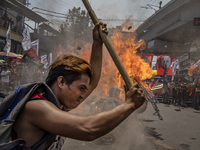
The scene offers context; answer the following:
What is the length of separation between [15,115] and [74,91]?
16.8 inches

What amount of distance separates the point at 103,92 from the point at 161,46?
20.5 meters

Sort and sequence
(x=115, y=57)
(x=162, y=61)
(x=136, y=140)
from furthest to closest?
(x=162, y=61) → (x=136, y=140) → (x=115, y=57)

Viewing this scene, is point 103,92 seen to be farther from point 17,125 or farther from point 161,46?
point 161,46

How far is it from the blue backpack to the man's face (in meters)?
0.16

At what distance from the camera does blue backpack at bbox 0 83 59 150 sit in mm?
1159

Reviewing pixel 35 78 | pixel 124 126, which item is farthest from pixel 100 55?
pixel 35 78

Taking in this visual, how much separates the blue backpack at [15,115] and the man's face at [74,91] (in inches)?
6.4

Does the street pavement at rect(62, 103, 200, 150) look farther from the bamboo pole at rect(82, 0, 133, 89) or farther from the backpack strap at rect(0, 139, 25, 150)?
the backpack strap at rect(0, 139, 25, 150)

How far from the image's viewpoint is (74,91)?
142cm

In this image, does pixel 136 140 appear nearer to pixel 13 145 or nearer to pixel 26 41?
pixel 13 145

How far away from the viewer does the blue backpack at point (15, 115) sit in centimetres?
116

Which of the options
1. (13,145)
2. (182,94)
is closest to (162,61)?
(182,94)

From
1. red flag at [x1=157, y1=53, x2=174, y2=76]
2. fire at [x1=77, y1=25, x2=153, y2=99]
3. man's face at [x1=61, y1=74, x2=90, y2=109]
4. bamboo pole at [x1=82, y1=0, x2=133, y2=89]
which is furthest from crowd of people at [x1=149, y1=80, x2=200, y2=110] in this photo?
man's face at [x1=61, y1=74, x2=90, y2=109]

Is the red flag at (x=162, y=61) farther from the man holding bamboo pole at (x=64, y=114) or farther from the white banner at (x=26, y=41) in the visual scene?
the man holding bamboo pole at (x=64, y=114)
